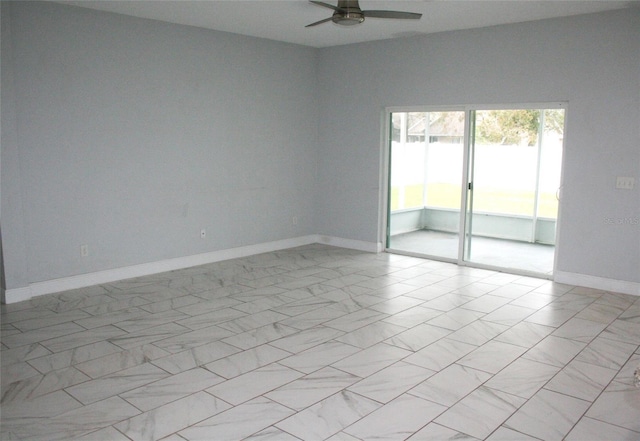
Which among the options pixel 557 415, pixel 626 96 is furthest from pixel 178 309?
pixel 626 96

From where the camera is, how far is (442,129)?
6680mm

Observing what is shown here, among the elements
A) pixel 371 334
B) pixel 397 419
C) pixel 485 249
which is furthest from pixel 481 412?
pixel 485 249

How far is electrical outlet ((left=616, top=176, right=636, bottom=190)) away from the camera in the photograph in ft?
17.0

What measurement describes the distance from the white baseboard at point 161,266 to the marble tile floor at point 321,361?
5.7 inches

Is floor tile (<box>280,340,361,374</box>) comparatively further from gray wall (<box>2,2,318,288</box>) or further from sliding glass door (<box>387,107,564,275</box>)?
sliding glass door (<box>387,107,564,275</box>)

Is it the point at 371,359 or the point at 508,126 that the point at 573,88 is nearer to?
the point at 508,126

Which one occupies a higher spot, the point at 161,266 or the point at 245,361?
the point at 161,266

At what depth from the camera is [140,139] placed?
569 centimetres

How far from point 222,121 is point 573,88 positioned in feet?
12.9

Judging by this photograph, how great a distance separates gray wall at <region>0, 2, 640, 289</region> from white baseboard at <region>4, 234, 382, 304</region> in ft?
0.26

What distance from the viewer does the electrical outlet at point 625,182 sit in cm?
518

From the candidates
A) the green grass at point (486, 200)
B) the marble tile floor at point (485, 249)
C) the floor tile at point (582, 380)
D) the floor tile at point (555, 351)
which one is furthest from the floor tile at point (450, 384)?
the green grass at point (486, 200)

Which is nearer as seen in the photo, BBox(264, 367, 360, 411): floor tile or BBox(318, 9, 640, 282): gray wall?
BBox(264, 367, 360, 411): floor tile

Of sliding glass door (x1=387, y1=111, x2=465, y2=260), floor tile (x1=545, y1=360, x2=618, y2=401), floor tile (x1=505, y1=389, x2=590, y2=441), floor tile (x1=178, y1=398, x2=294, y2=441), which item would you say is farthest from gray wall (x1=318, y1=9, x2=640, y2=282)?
floor tile (x1=178, y1=398, x2=294, y2=441)
